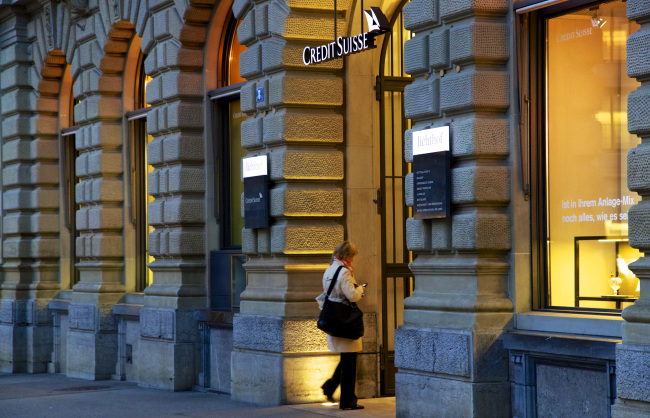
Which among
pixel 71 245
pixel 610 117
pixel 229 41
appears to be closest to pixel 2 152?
pixel 71 245

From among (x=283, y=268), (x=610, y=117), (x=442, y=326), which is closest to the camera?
(x=610, y=117)

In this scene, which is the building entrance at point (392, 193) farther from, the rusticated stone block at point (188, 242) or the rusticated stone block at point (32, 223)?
the rusticated stone block at point (32, 223)

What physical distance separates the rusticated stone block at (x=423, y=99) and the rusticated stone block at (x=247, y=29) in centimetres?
330

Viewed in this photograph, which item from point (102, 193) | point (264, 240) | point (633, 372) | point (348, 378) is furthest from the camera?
point (102, 193)

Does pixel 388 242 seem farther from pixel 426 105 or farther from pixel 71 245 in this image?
pixel 71 245

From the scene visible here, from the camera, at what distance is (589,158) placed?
10.1m

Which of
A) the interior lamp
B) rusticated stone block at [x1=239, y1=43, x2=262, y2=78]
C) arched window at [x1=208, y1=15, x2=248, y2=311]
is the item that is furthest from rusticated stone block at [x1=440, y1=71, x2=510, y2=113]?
arched window at [x1=208, y1=15, x2=248, y2=311]

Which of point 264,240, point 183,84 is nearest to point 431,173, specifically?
point 264,240

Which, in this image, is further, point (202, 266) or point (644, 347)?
point (202, 266)

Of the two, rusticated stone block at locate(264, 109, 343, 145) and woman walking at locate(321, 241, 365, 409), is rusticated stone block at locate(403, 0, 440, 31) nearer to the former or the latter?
rusticated stone block at locate(264, 109, 343, 145)

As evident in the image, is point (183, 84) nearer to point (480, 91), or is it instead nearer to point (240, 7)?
point (240, 7)

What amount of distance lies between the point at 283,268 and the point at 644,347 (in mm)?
5622

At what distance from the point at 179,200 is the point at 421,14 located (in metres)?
5.79

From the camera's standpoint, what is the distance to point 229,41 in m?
15.8
